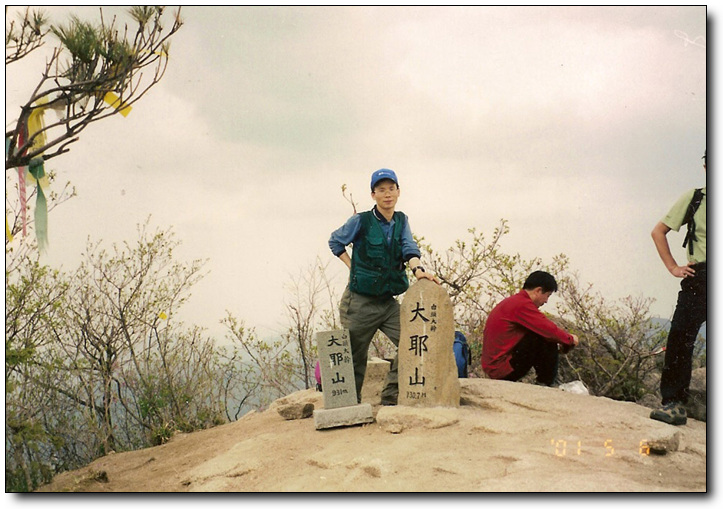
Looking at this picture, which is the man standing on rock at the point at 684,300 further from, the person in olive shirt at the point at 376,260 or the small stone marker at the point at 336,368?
the small stone marker at the point at 336,368

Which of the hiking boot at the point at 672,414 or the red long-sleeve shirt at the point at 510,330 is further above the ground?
the red long-sleeve shirt at the point at 510,330

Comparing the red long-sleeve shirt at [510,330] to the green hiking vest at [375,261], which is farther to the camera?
the red long-sleeve shirt at [510,330]

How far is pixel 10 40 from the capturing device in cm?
474

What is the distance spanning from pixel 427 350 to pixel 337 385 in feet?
2.37

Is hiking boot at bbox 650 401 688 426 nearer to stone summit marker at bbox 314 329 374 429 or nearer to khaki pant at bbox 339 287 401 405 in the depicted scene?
khaki pant at bbox 339 287 401 405

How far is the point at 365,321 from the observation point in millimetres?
5004

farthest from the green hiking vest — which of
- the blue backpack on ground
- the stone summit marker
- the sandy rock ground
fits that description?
the blue backpack on ground

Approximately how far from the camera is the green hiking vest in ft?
16.2

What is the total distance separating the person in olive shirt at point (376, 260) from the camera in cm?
494

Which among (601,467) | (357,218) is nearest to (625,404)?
(601,467)

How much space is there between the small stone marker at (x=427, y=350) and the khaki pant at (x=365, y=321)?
0.25 metres

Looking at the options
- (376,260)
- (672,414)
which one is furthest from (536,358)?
(376,260)

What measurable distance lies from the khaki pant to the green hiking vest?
3.2 inches

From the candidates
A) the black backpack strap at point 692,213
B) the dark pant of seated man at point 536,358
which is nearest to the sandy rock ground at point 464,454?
the dark pant of seated man at point 536,358
